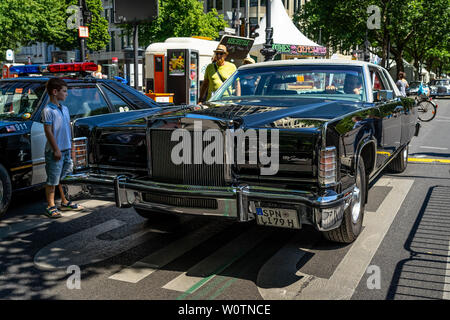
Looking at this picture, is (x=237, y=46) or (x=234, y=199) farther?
(x=237, y=46)


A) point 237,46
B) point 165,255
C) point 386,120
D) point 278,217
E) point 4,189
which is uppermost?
point 237,46

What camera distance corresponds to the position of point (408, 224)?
5.36 m

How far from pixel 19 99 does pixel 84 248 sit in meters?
2.58

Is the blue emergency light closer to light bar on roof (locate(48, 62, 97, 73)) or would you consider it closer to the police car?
the police car

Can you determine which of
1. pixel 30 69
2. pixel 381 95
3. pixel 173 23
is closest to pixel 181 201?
pixel 381 95

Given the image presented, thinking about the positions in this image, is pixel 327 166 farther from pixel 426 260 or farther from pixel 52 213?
pixel 52 213

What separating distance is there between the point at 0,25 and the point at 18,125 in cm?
2762

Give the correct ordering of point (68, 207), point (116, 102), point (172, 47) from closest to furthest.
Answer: point (68, 207), point (116, 102), point (172, 47)

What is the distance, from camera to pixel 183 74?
20.1 m

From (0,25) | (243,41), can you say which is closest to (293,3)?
(0,25)

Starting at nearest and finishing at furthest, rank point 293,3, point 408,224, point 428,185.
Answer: point 408,224 < point 428,185 < point 293,3

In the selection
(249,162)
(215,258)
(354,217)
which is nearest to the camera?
(249,162)

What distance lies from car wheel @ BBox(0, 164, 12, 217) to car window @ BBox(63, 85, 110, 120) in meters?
1.20

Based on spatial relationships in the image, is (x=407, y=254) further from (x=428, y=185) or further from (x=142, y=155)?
(x=428, y=185)
